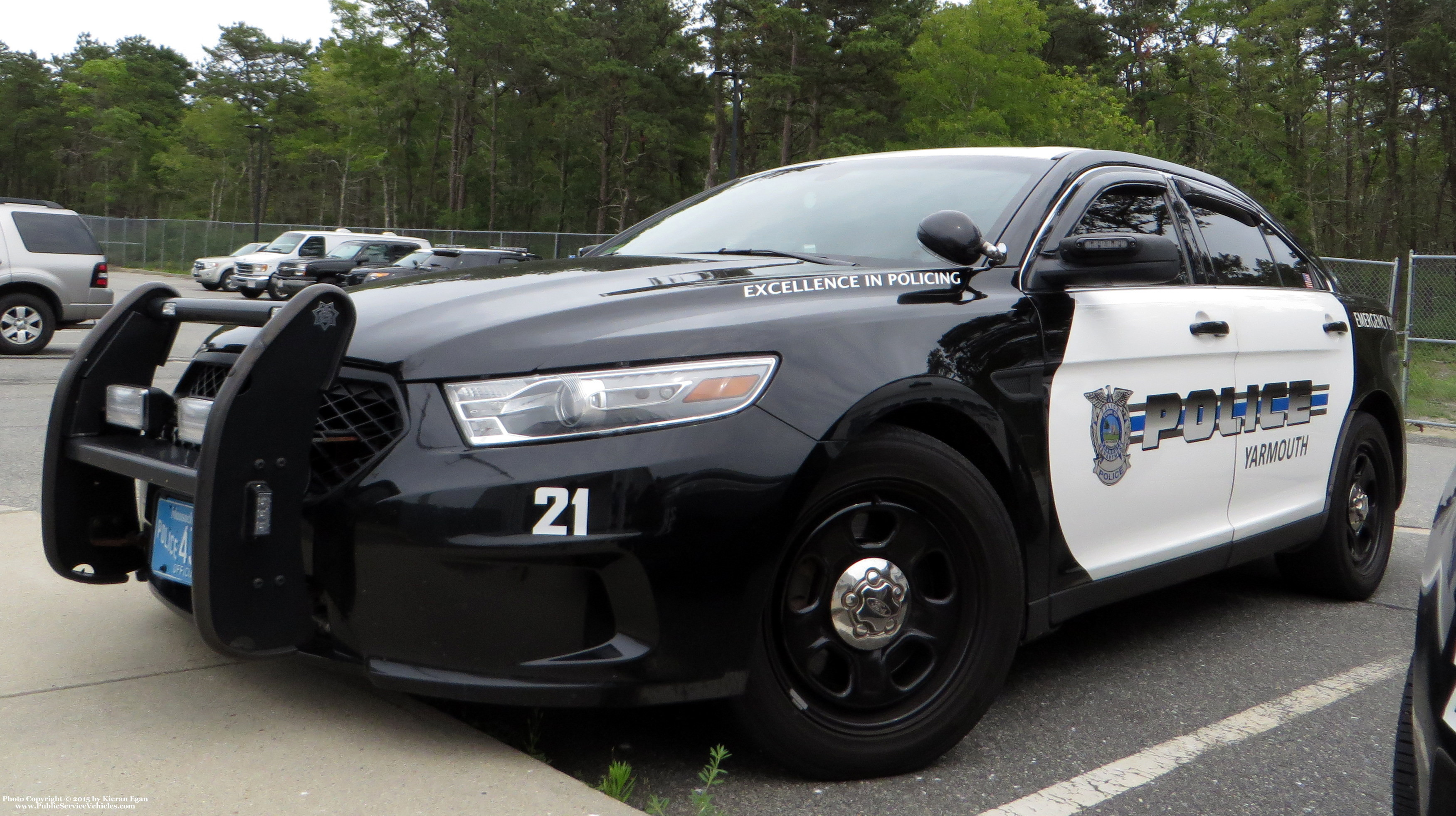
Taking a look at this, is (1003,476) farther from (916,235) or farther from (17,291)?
(17,291)

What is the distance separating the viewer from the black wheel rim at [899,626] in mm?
2619

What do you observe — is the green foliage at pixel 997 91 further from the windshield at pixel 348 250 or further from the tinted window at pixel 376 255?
the windshield at pixel 348 250

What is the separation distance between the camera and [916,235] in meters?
3.24

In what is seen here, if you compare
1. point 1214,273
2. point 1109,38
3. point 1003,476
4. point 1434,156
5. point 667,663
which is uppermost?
point 1109,38

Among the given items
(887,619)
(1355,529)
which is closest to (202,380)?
(887,619)

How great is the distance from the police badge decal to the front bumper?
3.78ft

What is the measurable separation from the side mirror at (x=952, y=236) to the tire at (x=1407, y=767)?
1413 mm

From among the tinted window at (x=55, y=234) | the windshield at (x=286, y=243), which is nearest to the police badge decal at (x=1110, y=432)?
the tinted window at (x=55, y=234)

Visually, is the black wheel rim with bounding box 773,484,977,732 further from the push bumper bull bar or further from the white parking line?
the push bumper bull bar

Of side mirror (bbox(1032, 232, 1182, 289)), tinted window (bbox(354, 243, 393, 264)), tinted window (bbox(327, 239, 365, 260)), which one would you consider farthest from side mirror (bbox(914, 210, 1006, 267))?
tinted window (bbox(327, 239, 365, 260))

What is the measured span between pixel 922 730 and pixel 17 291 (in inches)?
549

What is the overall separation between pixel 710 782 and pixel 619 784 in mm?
193

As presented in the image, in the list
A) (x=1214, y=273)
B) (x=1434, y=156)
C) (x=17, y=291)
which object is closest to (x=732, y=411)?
Result: (x=1214, y=273)

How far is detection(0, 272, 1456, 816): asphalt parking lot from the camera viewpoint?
2.70 m
